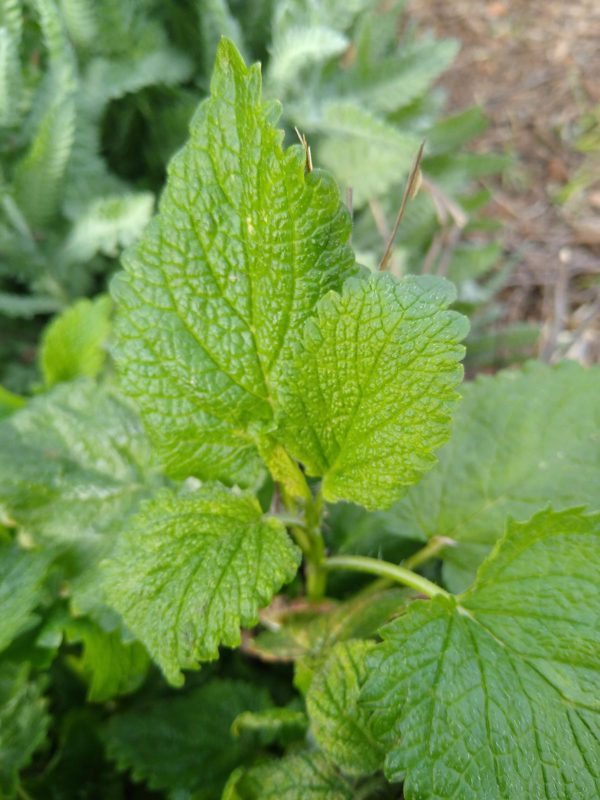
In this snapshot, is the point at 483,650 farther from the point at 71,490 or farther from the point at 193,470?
the point at 71,490

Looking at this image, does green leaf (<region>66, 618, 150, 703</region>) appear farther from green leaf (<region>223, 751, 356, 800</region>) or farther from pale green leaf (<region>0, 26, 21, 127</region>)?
pale green leaf (<region>0, 26, 21, 127</region>)

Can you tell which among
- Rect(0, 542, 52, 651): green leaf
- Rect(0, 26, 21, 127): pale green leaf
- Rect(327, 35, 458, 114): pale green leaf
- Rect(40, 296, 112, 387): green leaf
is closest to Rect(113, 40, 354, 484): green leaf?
Rect(0, 542, 52, 651): green leaf

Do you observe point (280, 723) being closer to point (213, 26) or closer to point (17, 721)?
point (17, 721)

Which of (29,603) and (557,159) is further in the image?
(557,159)

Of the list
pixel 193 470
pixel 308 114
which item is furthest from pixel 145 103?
pixel 193 470

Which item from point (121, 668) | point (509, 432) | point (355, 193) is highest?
point (355, 193)

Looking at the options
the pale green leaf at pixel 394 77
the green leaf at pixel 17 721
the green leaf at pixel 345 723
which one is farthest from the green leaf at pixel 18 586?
the pale green leaf at pixel 394 77

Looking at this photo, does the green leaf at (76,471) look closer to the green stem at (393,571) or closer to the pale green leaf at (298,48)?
the green stem at (393,571)
